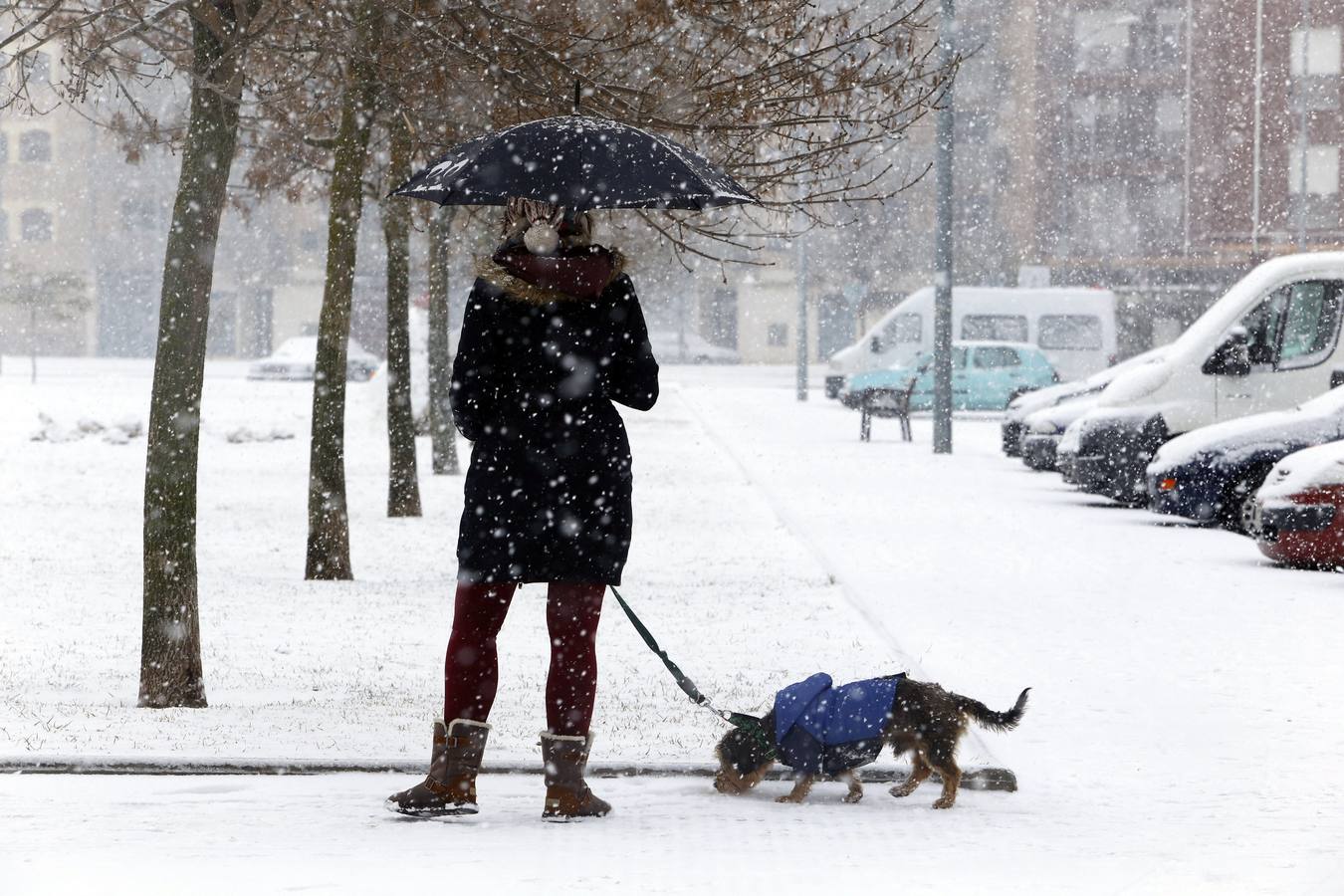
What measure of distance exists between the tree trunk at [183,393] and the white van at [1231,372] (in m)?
12.0

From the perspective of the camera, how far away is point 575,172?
593cm

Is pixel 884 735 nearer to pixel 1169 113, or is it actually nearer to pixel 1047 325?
pixel 1047 325

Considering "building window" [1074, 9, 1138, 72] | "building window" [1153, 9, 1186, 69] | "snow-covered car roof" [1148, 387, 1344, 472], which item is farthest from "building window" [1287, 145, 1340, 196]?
"snow-covered car roof" [1148, 387, 1344, 472]

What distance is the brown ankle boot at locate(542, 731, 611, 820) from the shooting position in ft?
18.5

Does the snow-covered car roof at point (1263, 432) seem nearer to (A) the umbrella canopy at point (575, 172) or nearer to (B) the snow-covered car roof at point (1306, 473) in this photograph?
(B) the snow-covered car roof at point (1306, 473)

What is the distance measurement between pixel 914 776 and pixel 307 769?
76.4 inches

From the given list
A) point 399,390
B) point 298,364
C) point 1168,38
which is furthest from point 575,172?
point 1168,38

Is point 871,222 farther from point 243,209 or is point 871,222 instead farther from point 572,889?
point 572,889

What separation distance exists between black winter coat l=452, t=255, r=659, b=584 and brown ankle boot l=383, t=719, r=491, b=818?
0.45 meters

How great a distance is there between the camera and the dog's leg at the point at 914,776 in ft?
20.0

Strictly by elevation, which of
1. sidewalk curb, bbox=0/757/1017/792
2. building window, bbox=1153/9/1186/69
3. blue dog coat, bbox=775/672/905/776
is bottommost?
sidewalk curb, bbox=0/757/1017/792

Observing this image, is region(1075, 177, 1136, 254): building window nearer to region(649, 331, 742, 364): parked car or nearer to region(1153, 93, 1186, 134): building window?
region(1153, 93, 1186, 134): building window

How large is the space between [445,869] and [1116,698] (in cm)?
413

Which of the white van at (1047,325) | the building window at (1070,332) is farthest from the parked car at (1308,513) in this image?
the building window at (1070,332)
